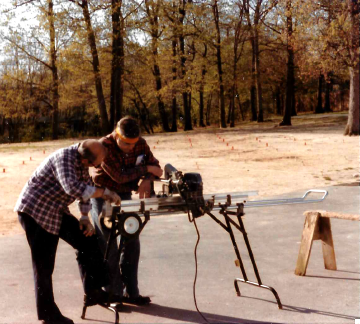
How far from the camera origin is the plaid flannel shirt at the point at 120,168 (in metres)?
5.09

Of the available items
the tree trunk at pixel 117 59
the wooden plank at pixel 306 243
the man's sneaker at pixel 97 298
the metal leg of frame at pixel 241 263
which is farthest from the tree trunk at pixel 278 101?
the man's sneaker at pixel 97 298

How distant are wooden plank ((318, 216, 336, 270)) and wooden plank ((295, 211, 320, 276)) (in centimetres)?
11

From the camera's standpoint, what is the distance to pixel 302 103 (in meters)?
58.8

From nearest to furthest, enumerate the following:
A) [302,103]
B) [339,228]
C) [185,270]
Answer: [185,270], [339,228], [302,103]

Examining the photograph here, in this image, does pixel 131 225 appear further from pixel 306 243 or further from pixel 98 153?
pixel 306 243

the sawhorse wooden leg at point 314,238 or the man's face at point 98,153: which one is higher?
the man's face at point 98,153

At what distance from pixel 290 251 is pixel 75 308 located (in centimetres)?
313

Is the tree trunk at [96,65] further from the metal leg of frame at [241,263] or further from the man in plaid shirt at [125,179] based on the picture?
the metal leg of frame at [241,263]

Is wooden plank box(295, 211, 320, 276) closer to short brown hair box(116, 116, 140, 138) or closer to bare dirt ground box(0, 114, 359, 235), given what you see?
short brown hair box(116, 116, 140, 138)

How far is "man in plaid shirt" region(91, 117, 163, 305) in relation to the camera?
5.05 m

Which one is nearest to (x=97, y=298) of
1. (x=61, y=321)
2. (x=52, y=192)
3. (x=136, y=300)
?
(x=61, y=321)

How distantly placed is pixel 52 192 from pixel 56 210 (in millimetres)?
152

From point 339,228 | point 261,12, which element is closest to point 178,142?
point 261,12

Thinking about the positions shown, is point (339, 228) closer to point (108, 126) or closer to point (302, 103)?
point (108, 126)
